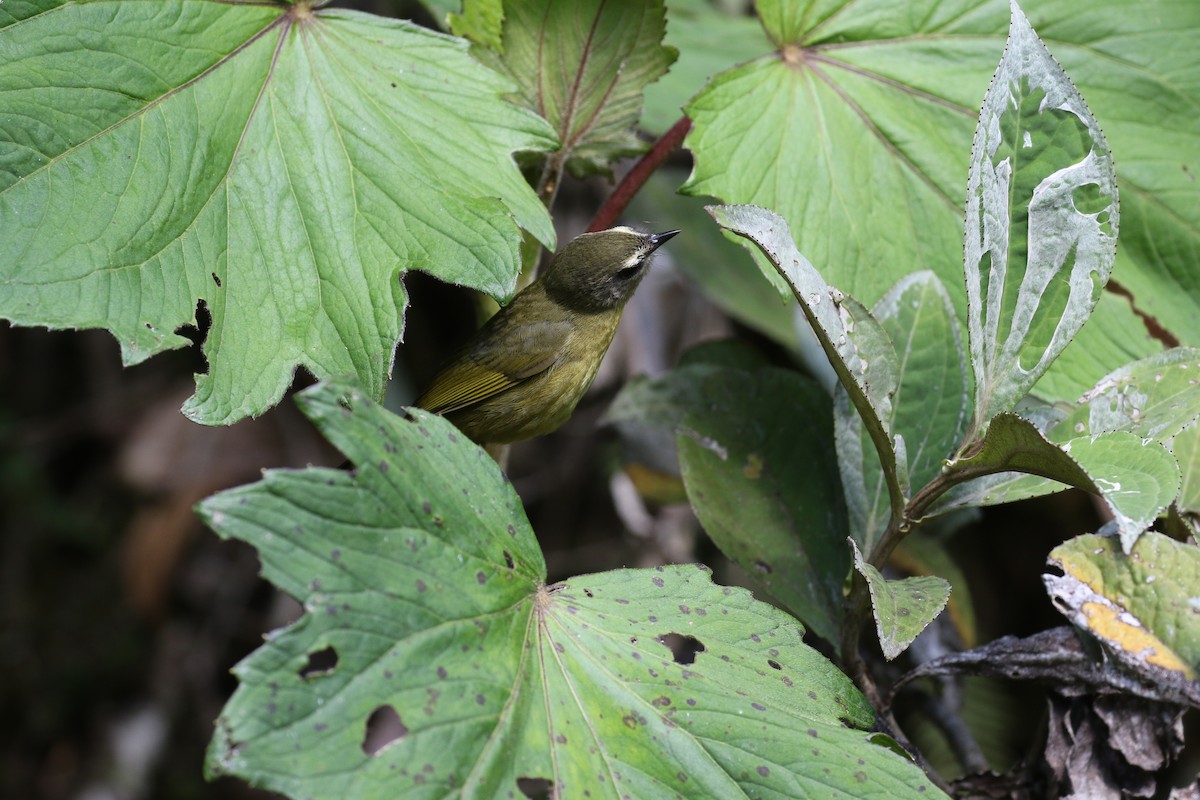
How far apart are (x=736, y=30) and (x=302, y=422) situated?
2460 mm

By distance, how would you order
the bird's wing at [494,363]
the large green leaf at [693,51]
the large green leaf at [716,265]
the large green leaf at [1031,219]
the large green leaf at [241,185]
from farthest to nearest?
the large green leaf at [716,265]
the bird's wing at [494,363]
the large green leaf at [693,51]
the large green leaf at [241,185]
the large green leaf at [1031,219]

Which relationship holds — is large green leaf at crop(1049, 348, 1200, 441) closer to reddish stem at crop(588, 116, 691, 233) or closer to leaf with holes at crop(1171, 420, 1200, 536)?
leaf with holes at crop(1171, 420, 1200, 536)

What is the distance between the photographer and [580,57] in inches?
68.0

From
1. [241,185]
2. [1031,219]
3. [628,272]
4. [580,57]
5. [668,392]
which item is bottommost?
[668,392]

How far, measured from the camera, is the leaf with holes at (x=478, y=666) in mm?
1065

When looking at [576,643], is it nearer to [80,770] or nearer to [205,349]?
[205,349]

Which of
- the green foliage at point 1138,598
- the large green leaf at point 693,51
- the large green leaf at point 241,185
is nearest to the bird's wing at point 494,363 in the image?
the large green leaf at point 693,51

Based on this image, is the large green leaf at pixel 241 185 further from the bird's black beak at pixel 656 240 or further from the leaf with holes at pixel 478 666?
the bird's black beak at pixel 656 240

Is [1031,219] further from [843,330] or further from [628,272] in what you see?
[628,272]

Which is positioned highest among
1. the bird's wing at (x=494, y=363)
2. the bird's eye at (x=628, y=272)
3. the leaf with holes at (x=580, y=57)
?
the leaf with holes at (x=580, y=57)

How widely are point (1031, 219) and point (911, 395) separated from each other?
1.27 ft

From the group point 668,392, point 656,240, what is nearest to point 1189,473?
point 668,392

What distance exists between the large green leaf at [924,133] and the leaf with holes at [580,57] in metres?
0.15

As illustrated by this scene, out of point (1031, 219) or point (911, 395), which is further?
point (911, 395)
